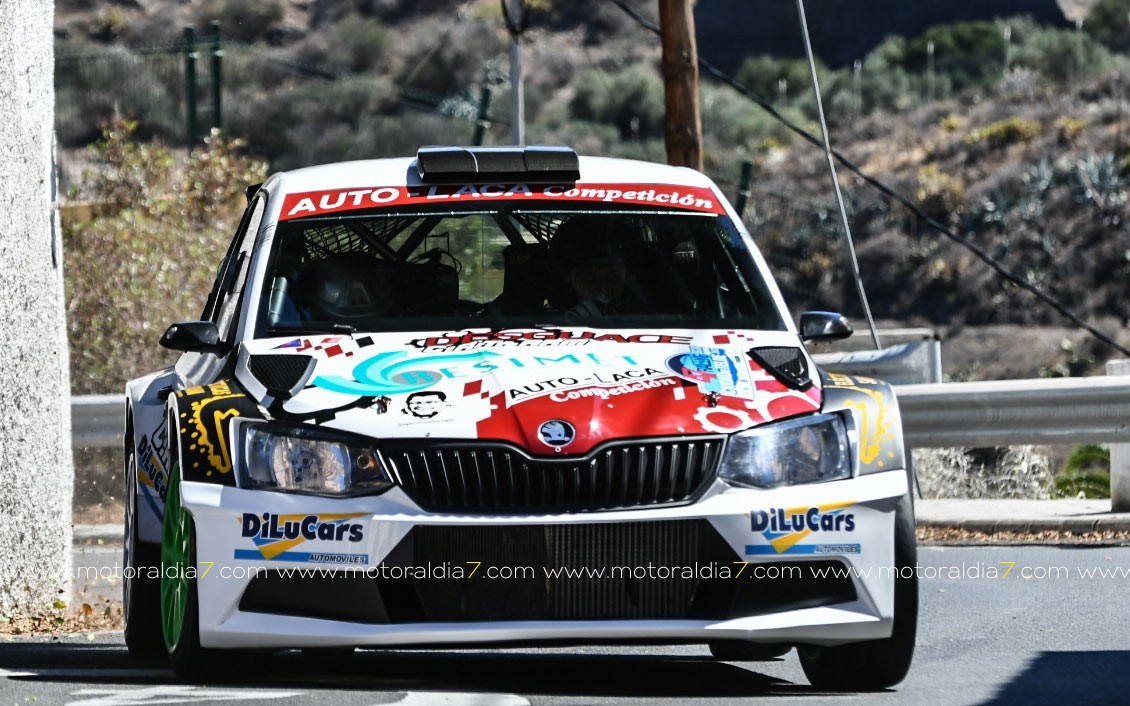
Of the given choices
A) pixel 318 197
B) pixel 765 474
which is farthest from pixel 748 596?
pixel 318 197

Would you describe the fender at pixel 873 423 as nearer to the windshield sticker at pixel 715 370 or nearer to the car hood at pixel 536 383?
the car hood at pixel 536 383

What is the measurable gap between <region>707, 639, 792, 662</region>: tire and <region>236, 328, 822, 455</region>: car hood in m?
0.91

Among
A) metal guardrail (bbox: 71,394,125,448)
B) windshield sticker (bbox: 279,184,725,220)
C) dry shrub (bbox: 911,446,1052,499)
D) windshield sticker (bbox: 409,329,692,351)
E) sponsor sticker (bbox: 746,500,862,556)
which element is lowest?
dry shrub (bbox: 911,446,1052,499)

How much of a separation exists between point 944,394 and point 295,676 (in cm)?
611

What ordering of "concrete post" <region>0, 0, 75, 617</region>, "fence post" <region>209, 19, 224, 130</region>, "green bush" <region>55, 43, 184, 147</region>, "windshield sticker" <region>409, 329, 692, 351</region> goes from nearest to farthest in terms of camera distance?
"windshield sticker" <region>409, 329, 692, 351</region> → "concrete post" <region>0, 0, 75, 617</region> → "fence post" <region>209, 19, 224, 130</region> → "green bush" <region>55, 43, 184, 147</region>

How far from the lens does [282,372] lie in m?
6.54

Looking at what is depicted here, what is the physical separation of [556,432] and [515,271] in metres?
1.50

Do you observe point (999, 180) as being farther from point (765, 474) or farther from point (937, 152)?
Answer: point (765, 474)

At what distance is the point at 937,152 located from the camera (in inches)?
1756

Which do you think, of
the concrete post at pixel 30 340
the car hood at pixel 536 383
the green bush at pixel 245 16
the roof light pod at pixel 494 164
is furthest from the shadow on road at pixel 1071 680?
the green bush at pixel 245 16

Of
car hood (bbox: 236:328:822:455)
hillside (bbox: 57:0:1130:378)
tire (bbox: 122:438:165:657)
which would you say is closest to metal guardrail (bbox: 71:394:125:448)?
tire (bbox: 122:438:165:657)

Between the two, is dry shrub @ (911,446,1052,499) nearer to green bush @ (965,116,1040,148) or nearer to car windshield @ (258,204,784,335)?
car windshield @ (258,204,784,335)

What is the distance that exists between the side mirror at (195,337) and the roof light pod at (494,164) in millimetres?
1045

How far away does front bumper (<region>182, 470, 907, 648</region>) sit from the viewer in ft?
19.5
